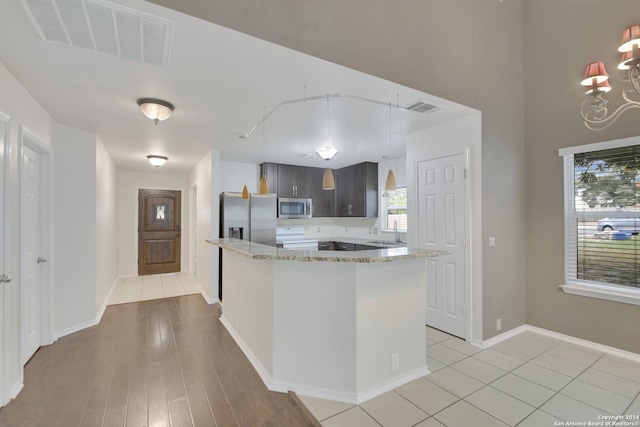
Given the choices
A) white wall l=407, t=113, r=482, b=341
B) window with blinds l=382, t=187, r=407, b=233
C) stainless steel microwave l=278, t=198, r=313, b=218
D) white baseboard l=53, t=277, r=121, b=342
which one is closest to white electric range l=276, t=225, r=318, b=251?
stainless steel microwave l=278, t=198, r=313, b=218

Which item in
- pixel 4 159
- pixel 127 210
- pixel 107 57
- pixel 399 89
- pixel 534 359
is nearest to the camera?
pixel 107 57

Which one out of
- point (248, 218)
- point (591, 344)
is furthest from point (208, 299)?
point (591, 344)

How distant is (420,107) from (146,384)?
362 cm

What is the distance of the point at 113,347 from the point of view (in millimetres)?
3186

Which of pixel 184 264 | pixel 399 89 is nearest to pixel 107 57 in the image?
pixel 399 89

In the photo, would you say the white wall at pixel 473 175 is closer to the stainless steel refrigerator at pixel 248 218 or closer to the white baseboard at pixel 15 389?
the stainless steel refrigerator at pixel 248 218

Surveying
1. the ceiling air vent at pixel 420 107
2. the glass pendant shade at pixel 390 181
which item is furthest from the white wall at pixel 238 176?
the ceiling air vent at pixel 420 107

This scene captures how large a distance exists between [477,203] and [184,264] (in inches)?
275

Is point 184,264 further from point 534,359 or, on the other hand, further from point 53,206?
point 534,359

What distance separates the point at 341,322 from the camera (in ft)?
7.31

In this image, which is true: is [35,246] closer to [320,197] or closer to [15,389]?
[15,389]

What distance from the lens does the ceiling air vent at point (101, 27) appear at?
1.57 meters

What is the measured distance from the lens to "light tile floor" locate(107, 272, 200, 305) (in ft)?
17.1

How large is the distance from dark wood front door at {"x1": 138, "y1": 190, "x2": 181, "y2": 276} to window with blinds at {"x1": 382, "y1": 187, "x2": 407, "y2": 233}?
5.24 m
